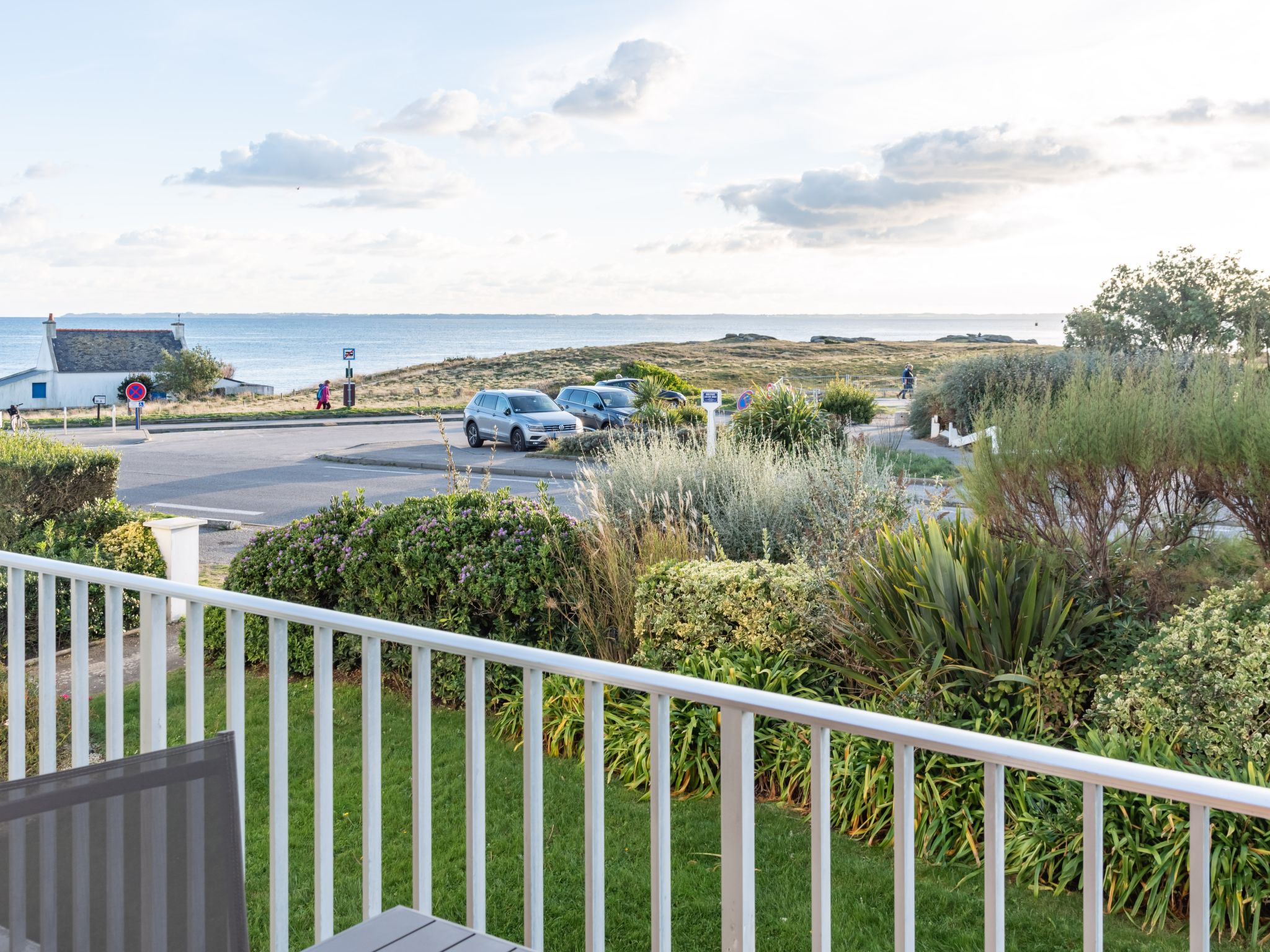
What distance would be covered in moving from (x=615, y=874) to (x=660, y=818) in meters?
2.38

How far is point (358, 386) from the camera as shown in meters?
57.9

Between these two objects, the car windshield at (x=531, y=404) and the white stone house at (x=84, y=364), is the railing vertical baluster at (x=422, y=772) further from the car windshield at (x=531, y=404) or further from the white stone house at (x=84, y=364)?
the white stone house at (x=84, y=364)

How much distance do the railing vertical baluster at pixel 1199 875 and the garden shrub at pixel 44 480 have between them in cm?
923

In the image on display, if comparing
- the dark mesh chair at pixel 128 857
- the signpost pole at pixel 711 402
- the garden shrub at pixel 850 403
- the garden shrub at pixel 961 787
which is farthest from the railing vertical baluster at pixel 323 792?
the garden shrub at pixel 850 403

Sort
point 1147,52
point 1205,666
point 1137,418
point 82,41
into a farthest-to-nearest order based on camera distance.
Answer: point 82,41
point 1147,52
point 1137,418
point 1205,666

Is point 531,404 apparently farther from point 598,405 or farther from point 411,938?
point 411,938

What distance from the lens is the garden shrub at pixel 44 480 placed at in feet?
28.7

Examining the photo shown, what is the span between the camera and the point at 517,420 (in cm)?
2339

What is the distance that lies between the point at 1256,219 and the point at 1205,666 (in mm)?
14342

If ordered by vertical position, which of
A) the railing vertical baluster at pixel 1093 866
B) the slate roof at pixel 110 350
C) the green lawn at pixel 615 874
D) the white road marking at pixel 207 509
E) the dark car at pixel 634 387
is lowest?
the green lawn at pixel 615 874

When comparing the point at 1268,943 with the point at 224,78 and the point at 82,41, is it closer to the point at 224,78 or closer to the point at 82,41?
the point at 82,41

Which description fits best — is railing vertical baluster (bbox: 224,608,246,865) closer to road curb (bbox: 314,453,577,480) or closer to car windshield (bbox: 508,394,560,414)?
road curb (bbox: 314,453,577,480)

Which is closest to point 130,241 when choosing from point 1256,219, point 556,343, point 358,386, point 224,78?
point 358,386

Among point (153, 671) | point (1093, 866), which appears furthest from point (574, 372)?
point (1093, 866)
